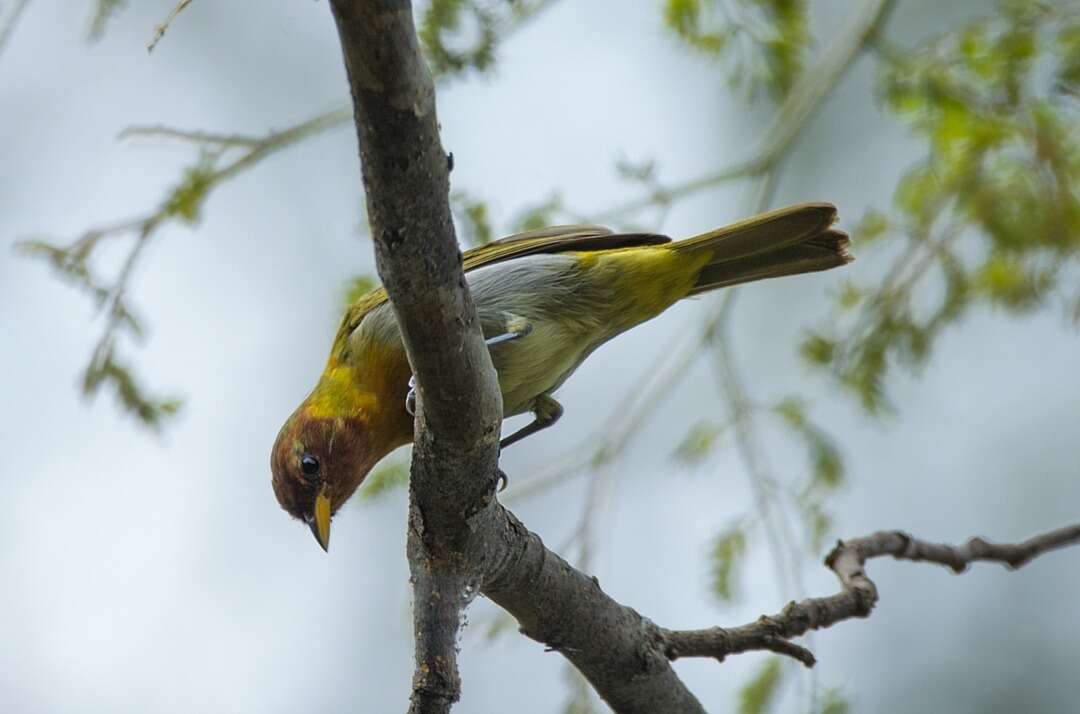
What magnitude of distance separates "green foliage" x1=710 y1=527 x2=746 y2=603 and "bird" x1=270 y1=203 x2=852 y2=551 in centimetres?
74

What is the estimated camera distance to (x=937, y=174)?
4277mm

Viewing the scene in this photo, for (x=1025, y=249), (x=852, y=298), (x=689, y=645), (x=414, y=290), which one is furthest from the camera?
(x=852, y=298)

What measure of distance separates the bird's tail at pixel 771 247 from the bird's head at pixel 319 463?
1168 mm

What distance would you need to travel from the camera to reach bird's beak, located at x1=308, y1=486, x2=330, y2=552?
368cm

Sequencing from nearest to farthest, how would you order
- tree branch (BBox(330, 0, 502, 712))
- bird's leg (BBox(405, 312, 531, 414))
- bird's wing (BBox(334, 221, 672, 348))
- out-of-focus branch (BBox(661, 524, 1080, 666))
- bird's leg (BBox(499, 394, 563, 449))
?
tree branch (BBox(330, 0, 502, 712)), out-of-focus branch (BBox(661, 524, 1080, 666)), bird's leg (BBox(405, 312, 531, 414)), bird's wing (BBox(334, 221, 672, 348)), bird's leg (BBox(499, 394, 563, 449))

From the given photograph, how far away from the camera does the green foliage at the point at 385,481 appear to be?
393cm

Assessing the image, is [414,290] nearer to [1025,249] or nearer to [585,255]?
[585,255]

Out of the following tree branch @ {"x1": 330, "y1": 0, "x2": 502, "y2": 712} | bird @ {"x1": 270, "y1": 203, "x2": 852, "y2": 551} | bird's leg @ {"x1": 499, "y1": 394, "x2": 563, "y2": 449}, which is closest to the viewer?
tree branch @ {"x1": 330, "y1": 0, "x2": 502, "y2": 712}

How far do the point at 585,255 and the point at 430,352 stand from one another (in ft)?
5.62

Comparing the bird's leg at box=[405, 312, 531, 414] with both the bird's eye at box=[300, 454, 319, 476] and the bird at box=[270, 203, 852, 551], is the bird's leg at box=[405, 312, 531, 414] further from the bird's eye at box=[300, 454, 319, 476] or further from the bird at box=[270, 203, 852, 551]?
the bird's eye at box=[300, 454, 319, 476]

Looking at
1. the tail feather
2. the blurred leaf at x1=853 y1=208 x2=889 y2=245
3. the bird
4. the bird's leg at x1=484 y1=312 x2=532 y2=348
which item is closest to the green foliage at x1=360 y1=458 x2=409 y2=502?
the bird

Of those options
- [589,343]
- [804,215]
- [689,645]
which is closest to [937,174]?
[804,215]

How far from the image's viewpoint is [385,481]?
3.96m

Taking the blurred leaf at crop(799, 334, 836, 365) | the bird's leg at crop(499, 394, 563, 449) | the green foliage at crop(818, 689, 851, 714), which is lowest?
the green foliage at crop(818, 689, 851, 714)
